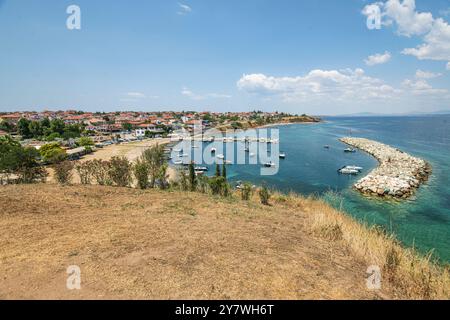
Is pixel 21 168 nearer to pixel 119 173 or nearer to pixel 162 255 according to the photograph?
pixel 119 173

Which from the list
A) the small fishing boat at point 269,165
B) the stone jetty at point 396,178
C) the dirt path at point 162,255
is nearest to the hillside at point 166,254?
the dirt path at point 162,255

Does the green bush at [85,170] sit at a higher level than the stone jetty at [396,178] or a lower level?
higher

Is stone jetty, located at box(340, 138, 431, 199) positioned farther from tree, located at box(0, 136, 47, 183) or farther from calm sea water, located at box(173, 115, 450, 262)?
tree, located at box(0, 136, 47, 183)

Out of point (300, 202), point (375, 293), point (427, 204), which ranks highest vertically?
point (375, 293)

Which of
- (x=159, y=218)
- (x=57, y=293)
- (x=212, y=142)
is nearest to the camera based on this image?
(x=57, y=293)

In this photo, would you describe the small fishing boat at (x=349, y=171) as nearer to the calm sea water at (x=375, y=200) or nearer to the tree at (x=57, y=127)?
the calm sea water at (x=375, y=200)
